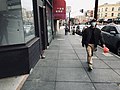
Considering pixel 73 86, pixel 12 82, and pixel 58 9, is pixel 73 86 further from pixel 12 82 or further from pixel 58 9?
pixel 58 9

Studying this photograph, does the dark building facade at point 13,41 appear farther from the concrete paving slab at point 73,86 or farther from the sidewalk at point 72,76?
the concrete paving slab at point 73,86

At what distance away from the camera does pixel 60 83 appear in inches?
177

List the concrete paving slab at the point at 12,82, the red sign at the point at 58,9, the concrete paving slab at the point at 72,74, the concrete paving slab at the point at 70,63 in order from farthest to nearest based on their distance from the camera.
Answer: the red sign at the point at 58,9, the concrete paving slab at the point at 70,63, the concrete paving slab at the point at 72,74, the concrete paving slab at the point at 12,82

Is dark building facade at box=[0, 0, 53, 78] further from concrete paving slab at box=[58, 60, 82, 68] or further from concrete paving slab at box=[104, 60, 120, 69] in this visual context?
concrete paving slab at box=[104, 60, 120, 69]

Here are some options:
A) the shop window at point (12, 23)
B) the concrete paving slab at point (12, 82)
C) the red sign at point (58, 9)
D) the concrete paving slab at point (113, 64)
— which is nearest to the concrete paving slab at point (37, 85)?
the concrete paving slab at point (12, 82)

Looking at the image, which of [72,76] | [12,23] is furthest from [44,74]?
[12,23]

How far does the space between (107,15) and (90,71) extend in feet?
274

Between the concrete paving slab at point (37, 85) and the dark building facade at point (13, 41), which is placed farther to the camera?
the dark building facade at point (13, 41)

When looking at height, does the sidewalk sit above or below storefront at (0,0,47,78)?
below

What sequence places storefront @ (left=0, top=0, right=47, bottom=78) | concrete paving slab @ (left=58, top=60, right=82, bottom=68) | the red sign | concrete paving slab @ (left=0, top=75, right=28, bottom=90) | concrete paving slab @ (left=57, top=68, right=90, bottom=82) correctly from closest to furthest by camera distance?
concrete paving slab @ (left=0, top=75, right=28, bottom=90) → storefront @ (left=0, top=0, right=47, bottom=78) → concrete paving slab @ (left=57, top=68, right=90, bottom=82) → concrete paving slab @ (left=58, top=60, right=82, bottom=68) → the red sign

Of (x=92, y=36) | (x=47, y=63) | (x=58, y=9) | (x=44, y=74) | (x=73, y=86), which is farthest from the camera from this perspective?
(x=58, y=9)

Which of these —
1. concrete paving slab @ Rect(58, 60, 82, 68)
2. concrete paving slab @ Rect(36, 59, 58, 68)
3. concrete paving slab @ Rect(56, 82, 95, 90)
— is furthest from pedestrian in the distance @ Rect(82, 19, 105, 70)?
concrete paving slab @ Rect(36, 59, 58, 68)

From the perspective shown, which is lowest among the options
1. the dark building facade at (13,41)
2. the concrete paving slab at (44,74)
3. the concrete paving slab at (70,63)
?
the concrete paving slab at (44,74)

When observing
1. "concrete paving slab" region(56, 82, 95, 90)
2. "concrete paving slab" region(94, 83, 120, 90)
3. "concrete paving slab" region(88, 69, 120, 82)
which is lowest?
"concrete paving slab" region(94, 83, 120, 90)
